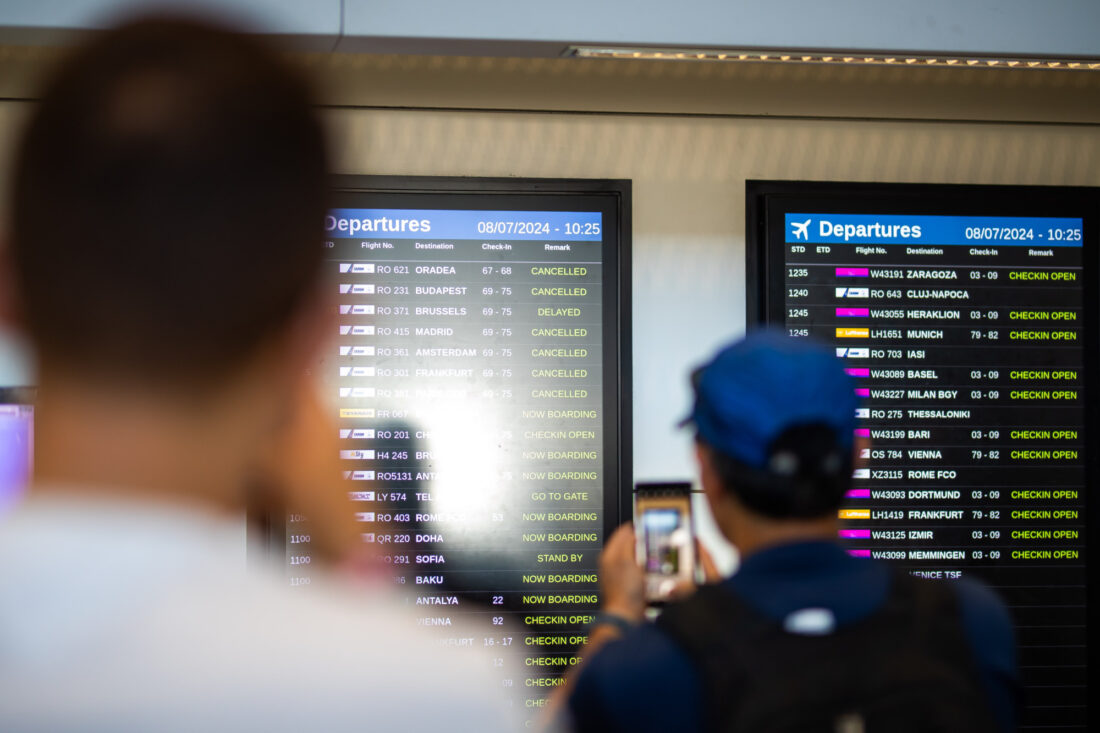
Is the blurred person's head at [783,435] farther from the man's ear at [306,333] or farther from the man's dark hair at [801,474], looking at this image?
the man's ear at [306,333]

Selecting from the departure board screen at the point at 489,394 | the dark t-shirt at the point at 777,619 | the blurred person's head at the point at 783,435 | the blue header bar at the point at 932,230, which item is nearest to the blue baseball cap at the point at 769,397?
the blurred person's head at the point at 783,435

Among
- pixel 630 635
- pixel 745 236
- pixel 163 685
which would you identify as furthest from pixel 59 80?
pixel 745 236

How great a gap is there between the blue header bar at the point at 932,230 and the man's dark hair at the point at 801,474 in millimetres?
1364

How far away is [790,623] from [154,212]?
0.89 m

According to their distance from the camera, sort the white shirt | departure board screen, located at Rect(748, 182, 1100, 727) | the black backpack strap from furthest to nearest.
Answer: departure board screen, located at Rect(748, 182, 1100, 727) < the black backpack strap < the white shirt

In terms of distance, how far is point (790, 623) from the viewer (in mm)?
1072

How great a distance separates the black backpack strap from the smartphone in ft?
1.81

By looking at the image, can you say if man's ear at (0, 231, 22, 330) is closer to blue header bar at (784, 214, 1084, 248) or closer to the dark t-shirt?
the dark t-shirt

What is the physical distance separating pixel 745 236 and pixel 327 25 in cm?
124

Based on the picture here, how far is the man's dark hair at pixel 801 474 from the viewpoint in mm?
1168

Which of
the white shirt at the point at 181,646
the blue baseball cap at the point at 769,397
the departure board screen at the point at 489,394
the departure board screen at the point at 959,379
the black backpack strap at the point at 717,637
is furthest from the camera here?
the departure board screen at the point at 959,379

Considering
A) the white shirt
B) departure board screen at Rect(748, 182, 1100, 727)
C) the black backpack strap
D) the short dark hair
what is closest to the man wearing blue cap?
the black backpack strap

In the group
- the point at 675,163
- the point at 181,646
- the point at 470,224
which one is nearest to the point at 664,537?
the point at 470,224

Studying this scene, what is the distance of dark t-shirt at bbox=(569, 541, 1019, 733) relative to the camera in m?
1.04
